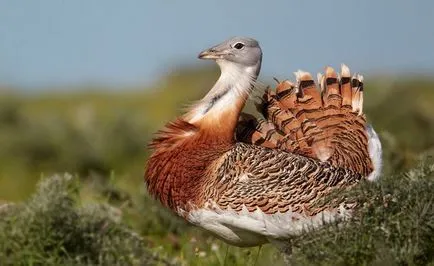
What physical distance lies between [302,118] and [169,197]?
2.93ft

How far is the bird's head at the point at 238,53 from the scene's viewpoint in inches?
209

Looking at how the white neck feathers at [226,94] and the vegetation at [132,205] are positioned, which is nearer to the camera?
the vegetation at [132,205]

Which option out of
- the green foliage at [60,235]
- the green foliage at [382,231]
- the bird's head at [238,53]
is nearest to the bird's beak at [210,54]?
the bird's head at [238,53]

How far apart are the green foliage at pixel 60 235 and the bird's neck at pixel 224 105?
63 cm

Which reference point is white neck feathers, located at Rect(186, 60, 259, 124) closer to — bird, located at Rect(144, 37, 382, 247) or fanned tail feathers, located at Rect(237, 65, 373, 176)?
bird, located at Rect(144, 37, 382, 247)

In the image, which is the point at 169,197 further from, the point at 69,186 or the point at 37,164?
the point at 37,164

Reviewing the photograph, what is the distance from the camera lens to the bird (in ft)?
15.6

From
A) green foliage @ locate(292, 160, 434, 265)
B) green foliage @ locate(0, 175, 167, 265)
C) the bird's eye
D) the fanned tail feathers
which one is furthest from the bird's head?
green foliage @ locate(292, 160, 434, 265)

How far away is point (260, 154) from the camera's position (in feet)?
16.5

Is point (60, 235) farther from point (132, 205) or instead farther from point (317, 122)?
point (132, 205)

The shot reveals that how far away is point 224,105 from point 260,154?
13.0 inches

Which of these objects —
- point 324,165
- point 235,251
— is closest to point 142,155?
point 235,251

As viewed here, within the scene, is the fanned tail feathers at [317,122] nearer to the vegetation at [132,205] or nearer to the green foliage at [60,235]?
the vegetation at [132,205]

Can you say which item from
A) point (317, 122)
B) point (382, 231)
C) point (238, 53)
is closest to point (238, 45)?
point (238, 53)
